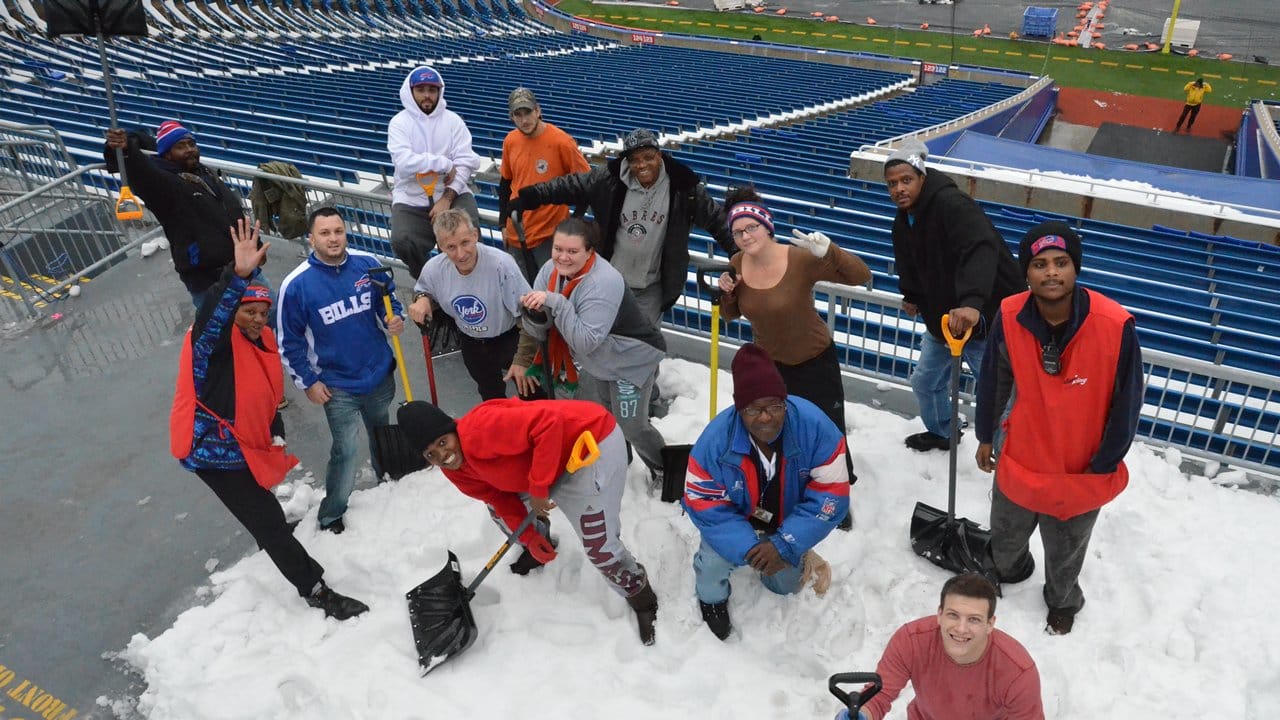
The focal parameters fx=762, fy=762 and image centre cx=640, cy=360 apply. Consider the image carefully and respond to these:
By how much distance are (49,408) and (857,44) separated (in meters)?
38.0

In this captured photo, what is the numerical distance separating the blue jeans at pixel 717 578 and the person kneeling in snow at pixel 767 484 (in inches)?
1.4

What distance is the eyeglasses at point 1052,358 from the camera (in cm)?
309

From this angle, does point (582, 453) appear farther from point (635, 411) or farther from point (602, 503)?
point (635, 411)

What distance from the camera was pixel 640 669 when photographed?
12.2ft

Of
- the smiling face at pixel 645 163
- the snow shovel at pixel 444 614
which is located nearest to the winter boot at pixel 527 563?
the snow shovel at pixel 444 614

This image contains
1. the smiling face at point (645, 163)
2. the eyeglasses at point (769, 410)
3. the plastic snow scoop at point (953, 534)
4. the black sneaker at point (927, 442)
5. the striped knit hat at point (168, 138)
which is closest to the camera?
the eyeglasses at point (769, 410)

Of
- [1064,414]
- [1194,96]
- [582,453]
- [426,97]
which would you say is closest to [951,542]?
[1064,414]

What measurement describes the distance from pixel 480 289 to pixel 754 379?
77.9 inches

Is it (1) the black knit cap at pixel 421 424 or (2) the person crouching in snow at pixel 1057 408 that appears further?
(1) the black knit cap at pixel 421 424

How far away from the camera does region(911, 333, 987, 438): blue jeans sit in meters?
4.43

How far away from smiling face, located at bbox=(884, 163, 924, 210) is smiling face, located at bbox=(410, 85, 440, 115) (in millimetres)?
3529

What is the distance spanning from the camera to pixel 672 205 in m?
4.79

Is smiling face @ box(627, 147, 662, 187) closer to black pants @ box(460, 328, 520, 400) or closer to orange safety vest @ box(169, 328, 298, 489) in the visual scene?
black pants @ box(460, 328, 520, 400)

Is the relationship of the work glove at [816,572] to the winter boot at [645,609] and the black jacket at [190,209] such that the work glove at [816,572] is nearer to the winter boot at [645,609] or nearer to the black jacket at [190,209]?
the winter boot at [645,609]
